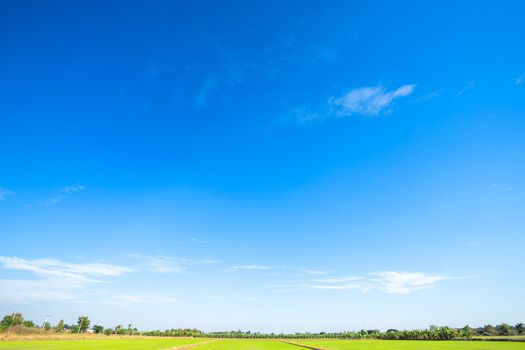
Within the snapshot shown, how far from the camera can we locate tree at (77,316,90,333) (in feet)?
549

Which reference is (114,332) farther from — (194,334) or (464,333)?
(464,333)

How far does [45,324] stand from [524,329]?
9019 inches

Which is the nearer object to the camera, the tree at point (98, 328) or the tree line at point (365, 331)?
the tree line at point (365, 331)

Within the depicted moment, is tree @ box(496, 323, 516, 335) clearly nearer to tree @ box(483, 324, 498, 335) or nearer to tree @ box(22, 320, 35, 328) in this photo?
tree @ box(483, 324, 498, 335)

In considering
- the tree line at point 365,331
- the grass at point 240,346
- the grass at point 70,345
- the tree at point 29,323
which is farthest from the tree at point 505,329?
the tree at point 29,323

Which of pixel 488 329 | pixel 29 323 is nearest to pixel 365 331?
pixel 488 329

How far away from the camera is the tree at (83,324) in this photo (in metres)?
167

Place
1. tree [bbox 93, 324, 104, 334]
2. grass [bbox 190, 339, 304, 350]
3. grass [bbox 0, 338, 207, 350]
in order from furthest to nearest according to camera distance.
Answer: tree [bbox 93, 324, 104, 334]
grass [bbox 190, 339, 304, 350]
grass [bbox 0, 338, 207, 350]

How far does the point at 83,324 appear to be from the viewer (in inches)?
6658

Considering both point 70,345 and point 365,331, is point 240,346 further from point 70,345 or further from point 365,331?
point 365,331

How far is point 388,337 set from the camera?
426 feet

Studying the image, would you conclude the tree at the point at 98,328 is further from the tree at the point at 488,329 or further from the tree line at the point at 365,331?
the tree at the point at 488,329

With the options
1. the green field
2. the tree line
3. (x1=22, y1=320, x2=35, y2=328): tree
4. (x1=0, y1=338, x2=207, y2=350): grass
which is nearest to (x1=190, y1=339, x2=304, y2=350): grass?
the green field

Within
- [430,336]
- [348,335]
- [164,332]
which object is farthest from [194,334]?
[430,336]
